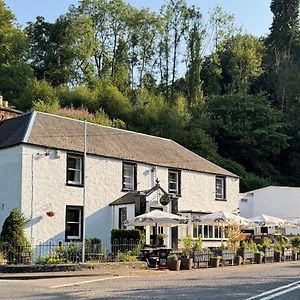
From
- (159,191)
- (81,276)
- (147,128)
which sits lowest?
(81,276)

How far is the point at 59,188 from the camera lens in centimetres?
3178

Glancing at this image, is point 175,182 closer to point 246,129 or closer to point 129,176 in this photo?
point 129,176

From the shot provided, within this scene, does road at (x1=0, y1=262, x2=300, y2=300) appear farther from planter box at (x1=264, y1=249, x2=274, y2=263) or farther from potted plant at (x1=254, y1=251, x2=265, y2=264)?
planter box at (x1=264, y1=249, x2=274, y2=263)

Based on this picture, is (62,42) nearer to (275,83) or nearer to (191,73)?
(191,73)

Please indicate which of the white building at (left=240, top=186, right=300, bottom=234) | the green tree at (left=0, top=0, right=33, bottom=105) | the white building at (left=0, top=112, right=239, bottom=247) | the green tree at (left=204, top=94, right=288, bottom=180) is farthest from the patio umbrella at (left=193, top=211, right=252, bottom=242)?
the green tree at (left=204, top=94, right=288, bottom=180)

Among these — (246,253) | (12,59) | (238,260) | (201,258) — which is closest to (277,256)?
(246,253)

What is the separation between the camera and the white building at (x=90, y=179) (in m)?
30.7

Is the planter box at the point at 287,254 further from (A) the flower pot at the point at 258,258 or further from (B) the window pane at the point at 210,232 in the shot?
(B) the window pane at the point at 210,232

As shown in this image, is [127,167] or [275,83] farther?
[275,83]

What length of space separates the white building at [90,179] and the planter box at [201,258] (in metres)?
5.83

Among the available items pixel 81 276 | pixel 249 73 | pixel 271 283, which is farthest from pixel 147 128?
pixel 271 283

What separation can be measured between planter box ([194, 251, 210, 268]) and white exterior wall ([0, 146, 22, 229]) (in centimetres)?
908

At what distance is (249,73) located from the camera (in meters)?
73.6

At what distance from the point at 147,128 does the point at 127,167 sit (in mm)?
21991
